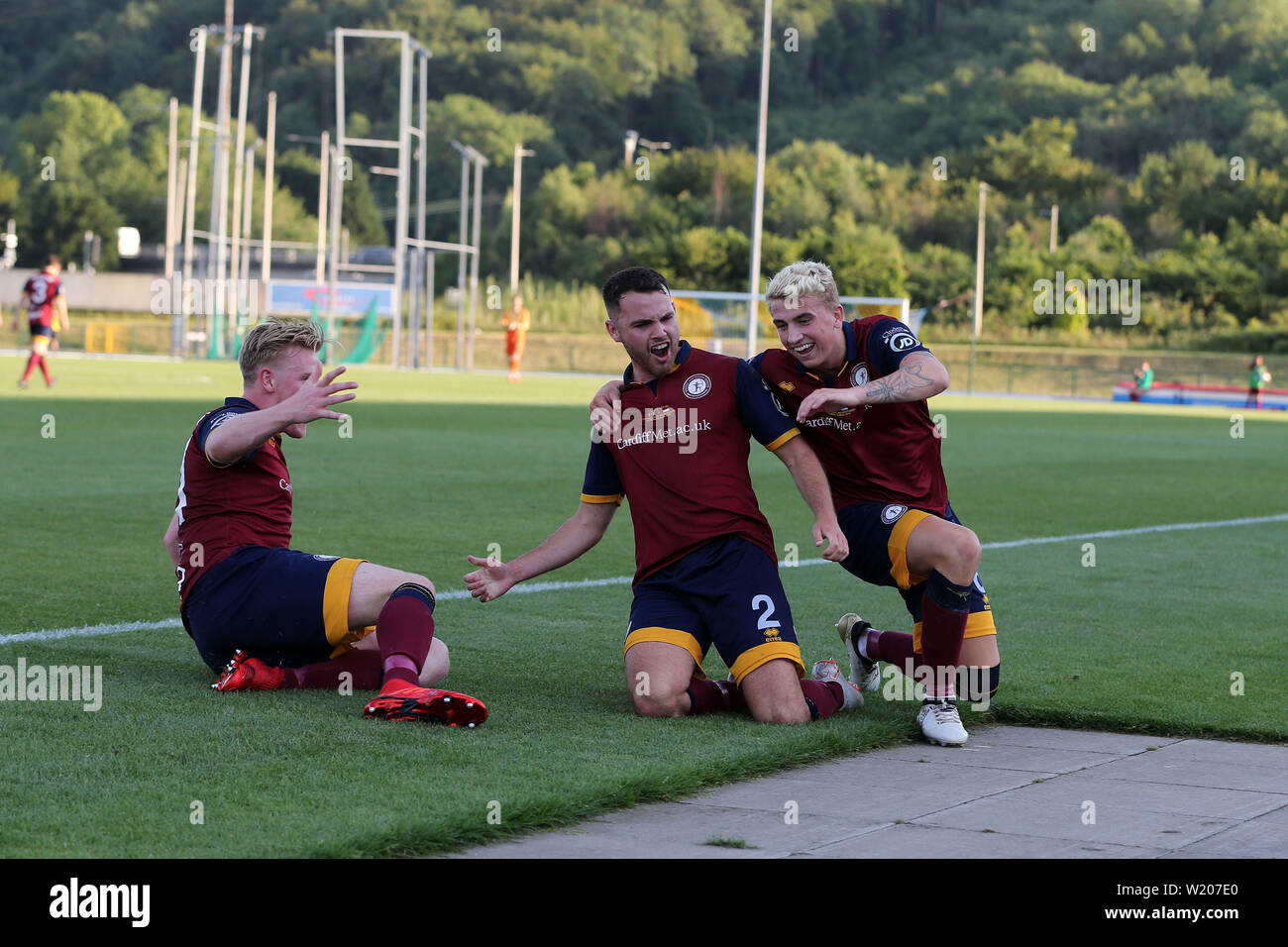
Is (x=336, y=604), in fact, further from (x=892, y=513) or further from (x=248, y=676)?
(x=892, y=513)

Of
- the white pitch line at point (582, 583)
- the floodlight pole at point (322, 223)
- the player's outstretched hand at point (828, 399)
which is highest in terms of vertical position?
the floodlight pole at point (322, 223)

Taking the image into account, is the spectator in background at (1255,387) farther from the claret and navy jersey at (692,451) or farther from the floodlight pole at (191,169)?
the claret and navy jersey at (692,451)

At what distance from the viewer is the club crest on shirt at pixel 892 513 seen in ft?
20.6

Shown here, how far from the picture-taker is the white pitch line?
283 inches

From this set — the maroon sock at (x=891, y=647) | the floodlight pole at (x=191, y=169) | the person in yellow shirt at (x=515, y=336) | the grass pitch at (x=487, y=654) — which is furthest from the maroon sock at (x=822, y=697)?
the floodlight pole at (x=191, y=169)

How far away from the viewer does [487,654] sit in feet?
23.4

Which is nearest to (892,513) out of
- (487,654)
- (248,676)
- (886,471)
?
(886,471)

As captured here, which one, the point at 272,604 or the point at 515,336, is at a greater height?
the point at 515,336

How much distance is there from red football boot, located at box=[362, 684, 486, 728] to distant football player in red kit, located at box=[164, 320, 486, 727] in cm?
15

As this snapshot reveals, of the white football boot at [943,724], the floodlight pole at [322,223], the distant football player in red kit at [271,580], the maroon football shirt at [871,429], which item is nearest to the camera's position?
the white football boot at [943,724]

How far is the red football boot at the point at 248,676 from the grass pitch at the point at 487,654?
0.29 feet

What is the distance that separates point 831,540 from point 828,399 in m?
0.49

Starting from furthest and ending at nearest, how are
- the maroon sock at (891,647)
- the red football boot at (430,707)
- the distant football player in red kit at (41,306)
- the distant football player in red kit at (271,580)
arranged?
the distant football player in red kit at (41,306), the maroon sock at (891,647), the distant football player in red kit at (271,580), the red football boot at (430,707)

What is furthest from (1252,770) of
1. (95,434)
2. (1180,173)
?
(1180,173)
